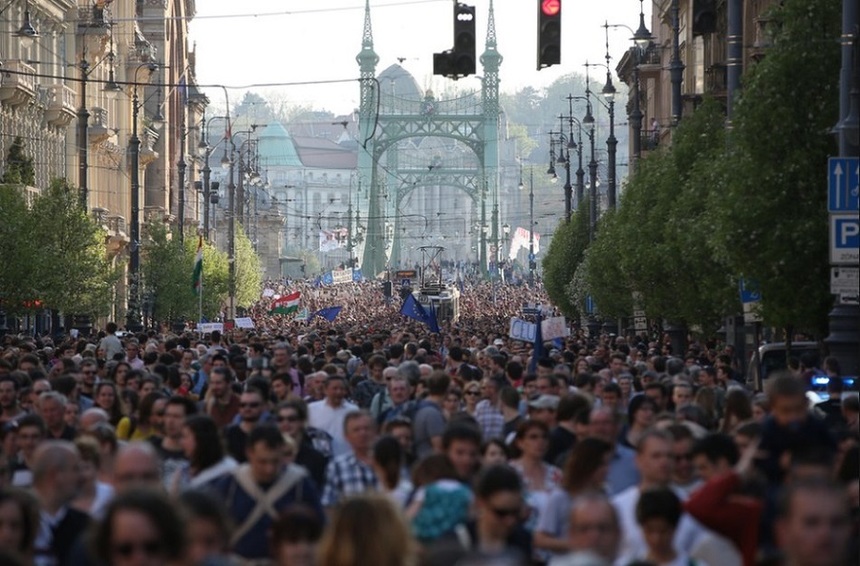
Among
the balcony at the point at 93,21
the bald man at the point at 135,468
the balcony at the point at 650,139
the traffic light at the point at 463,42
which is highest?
the balcony at the point at 93,21

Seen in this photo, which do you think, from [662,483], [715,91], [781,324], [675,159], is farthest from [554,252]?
[662,483]

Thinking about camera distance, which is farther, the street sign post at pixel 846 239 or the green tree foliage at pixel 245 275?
the green tree foliage at pixel 245 275

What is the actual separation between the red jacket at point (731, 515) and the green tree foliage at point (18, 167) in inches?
1798

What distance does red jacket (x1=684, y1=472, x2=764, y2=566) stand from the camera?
29.5 feet

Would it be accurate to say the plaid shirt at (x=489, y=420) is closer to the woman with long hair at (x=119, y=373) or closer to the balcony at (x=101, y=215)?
the woman with long hair at (x=119, y=373)

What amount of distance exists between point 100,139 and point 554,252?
51.6 ft

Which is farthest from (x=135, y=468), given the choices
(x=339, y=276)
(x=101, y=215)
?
(x=339, y=276)

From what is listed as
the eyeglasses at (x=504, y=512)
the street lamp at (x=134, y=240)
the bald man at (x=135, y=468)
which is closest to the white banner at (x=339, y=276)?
the street lamp at (x=134, y=240)

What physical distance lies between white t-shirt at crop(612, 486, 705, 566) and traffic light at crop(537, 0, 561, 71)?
13.0 meters

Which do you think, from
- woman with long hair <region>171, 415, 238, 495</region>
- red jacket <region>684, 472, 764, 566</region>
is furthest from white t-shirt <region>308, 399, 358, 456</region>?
red jacket <region>684, 472, 764, 566</region>

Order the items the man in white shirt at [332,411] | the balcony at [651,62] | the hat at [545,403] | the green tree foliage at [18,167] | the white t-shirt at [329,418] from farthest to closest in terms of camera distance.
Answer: the balcony at [651,62] < the green tree foliage at [18,167] < the man in white shirt at [332,411] < the white t-shirt at [329,418] < the hat at [545,403]

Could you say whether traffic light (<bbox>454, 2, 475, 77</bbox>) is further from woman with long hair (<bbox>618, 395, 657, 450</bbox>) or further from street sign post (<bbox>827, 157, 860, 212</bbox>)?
woman with long hair (<bbox>618, 395, 657, 450</bbox>)

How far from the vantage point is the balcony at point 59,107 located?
6312 centimetres

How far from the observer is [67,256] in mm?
50656
